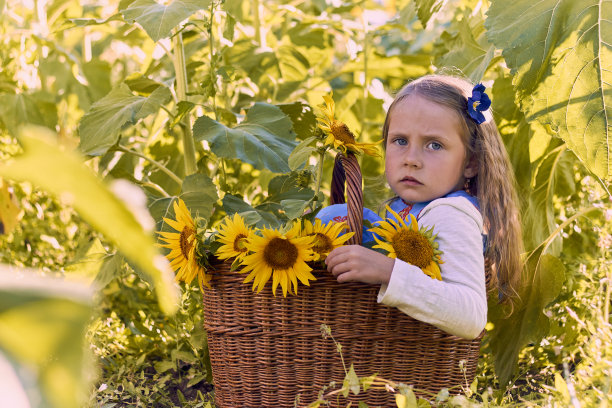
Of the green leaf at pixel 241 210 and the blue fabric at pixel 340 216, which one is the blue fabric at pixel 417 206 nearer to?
the blue fabric at pixel 340 216

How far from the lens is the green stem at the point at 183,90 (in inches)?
60.1

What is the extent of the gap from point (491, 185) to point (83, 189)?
115 centimetres

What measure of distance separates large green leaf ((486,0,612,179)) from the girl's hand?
37 centimetres

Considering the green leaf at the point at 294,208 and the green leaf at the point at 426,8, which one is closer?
the green leaf at the point at 294,208

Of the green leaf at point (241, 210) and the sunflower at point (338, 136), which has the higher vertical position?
the sunflower at point (338, 136)

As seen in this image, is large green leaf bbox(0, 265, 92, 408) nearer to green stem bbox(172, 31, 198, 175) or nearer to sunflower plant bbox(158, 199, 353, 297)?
sunflower plant bbox(158, 199, 353, 297)

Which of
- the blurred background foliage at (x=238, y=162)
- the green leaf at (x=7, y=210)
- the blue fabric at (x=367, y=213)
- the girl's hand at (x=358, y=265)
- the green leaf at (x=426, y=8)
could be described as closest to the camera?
the blurred background foliage at (x=238, y=162)

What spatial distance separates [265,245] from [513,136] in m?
0.79

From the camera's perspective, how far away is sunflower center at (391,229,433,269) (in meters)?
1.09

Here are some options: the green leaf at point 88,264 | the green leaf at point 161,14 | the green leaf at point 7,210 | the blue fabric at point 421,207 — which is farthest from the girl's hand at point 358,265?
the green leaf at point 7,210

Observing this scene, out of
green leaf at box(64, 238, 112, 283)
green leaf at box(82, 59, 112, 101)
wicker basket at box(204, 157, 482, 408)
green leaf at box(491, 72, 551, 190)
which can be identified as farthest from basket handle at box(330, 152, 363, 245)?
green leaf at box(82, 59, 112, 101)

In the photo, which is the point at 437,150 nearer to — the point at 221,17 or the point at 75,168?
the point at 221,17

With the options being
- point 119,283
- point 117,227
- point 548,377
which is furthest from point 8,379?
point 119,283

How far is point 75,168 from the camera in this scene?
23 cm
